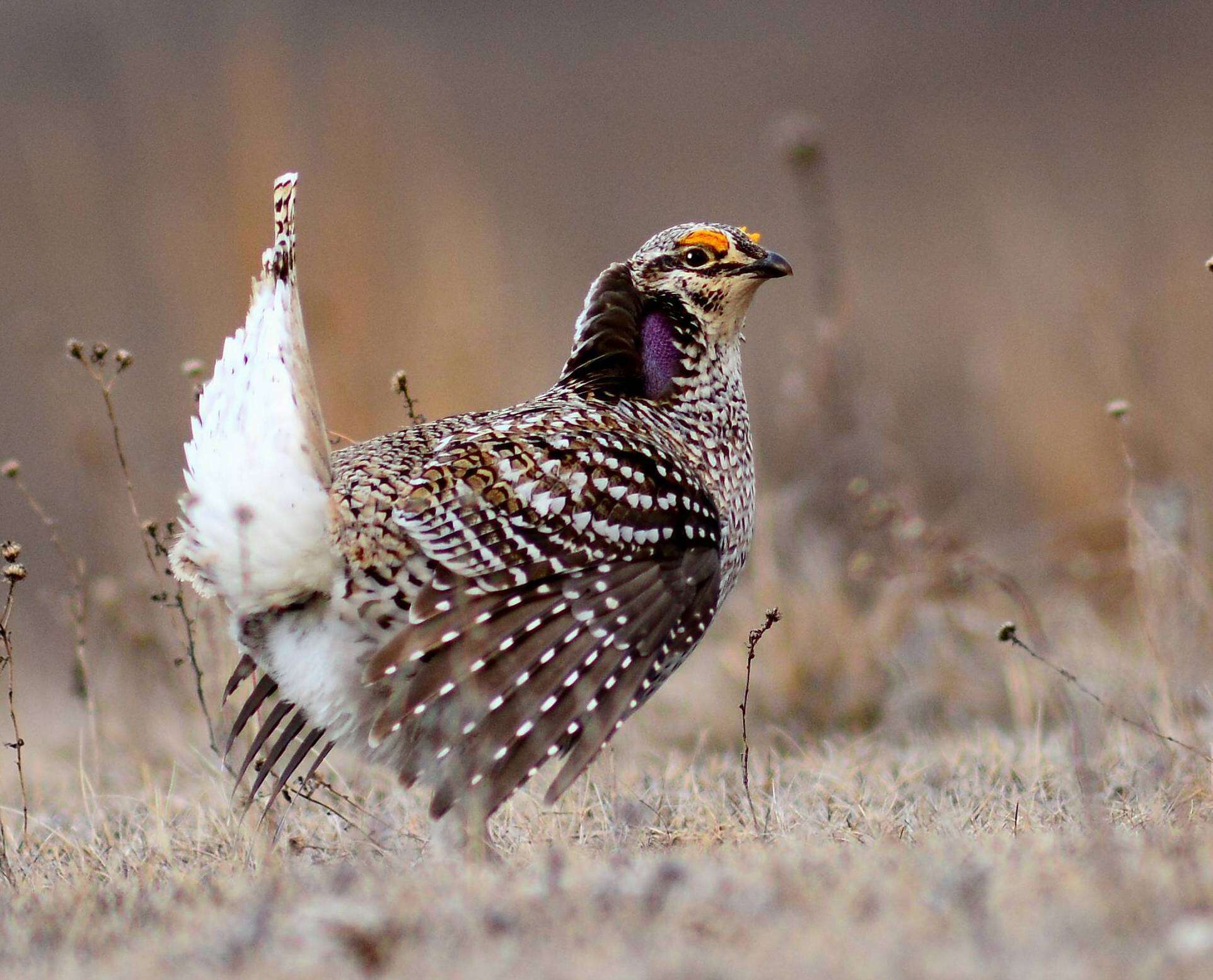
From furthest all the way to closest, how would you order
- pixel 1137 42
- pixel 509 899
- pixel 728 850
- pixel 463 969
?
pixel 1137 42 → pixel 728 850 → pixel 509 899 → pixel 463 969

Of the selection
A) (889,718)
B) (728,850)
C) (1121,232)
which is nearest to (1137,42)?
(1121,232)

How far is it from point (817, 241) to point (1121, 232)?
5508mm

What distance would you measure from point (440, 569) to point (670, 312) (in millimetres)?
1238

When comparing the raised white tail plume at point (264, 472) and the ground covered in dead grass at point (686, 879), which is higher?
the raised white tail plume at point (264, 472)

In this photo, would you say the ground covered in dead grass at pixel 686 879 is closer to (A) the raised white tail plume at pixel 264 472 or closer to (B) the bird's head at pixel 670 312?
(A) the raised white tail plume at pixel 264 472

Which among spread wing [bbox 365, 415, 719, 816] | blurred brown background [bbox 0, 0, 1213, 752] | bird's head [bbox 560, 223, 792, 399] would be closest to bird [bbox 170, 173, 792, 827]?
spread wing [bbox 365, 415, 719, 816]

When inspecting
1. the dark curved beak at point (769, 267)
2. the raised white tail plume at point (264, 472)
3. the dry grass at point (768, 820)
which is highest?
the dark curved beak at point (769, 267)

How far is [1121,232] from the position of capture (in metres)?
11.1

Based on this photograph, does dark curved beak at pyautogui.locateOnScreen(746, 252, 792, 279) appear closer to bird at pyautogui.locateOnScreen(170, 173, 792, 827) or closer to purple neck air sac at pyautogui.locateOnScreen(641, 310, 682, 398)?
purple neck air sac at pyautogui.locateOnScreen(641, 310, 682, 398)

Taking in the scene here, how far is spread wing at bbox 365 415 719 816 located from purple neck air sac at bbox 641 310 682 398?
20.4 inches

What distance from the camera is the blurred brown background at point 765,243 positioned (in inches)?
251

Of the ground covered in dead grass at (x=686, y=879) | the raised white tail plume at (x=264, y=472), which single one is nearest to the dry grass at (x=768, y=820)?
the ground covered in dead grass at (x=686, y=879)

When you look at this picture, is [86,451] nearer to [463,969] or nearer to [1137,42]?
[463,969]

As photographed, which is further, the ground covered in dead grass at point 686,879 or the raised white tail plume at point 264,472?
the raised white tail plume at point 264,472
